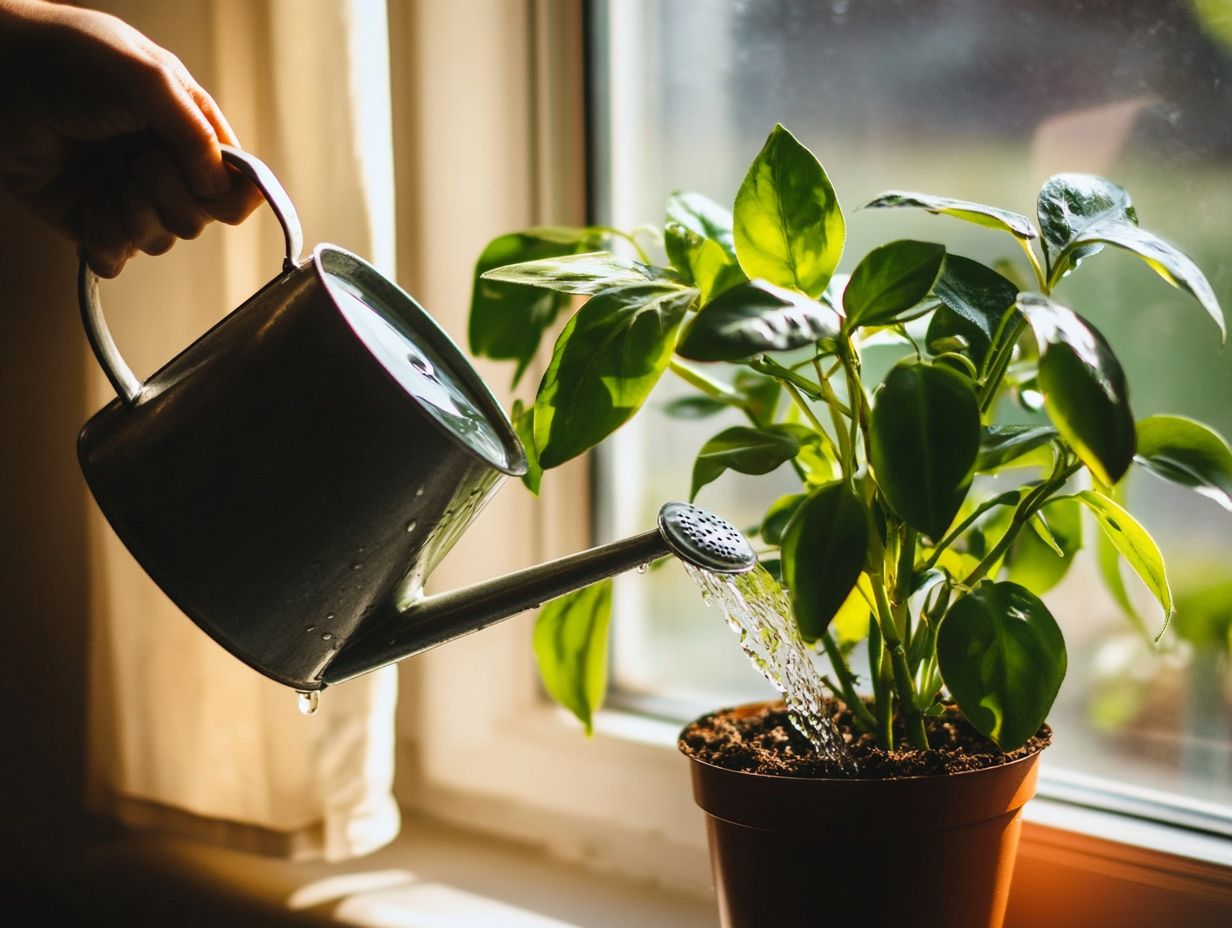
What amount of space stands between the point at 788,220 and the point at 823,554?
0.18 meters

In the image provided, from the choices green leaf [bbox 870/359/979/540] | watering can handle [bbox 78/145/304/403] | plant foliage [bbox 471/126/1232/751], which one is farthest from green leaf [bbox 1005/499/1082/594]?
watering can handle [bbox 78/145/304/403]

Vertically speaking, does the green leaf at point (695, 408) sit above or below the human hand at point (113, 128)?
below

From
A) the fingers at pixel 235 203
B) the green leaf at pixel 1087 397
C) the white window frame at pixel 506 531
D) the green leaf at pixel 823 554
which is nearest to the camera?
the green leaf at pixel 1087 397

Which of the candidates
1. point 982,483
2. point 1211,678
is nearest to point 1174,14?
point 982,483

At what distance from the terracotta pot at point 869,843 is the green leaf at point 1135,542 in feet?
0.39

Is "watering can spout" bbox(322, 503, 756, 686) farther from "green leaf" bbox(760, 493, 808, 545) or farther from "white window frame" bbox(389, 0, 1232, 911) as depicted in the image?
"white window frame" bbox(389, 0, 1232, 911)

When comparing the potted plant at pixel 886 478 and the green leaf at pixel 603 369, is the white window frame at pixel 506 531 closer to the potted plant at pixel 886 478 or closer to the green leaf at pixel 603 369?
the potted plant at pixel 886 478

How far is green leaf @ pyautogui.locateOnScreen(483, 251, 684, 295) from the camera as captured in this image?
24.0 inches

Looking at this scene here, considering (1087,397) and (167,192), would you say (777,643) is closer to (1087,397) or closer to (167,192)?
(1087,397)

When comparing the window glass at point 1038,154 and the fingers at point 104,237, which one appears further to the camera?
the window glass at point 1038,154

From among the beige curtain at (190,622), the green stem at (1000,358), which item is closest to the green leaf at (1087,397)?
the green stem at (1000,358)

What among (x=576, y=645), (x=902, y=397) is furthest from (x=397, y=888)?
(x=902, y=397)

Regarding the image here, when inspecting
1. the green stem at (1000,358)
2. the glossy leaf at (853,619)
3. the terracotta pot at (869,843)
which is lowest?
the terracotta pot at (869,843)

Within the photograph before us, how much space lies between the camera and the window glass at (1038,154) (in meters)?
0.87
